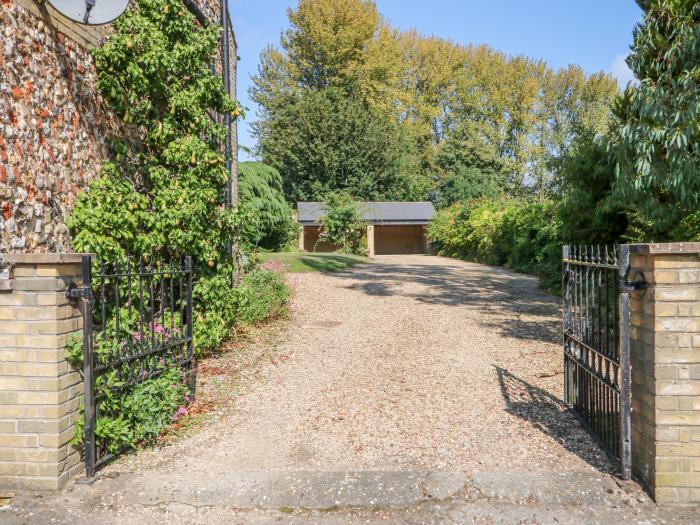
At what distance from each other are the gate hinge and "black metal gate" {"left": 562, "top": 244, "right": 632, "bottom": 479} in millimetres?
3500

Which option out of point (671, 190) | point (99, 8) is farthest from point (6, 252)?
point (671, 190)

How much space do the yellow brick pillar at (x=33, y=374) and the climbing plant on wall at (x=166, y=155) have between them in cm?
130

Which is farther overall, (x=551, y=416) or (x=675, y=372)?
(x=551, y=416)

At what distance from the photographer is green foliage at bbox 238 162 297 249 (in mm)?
20480

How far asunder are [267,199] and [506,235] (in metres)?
9.73

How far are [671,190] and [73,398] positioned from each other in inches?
289

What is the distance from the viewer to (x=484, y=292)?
42.6ft

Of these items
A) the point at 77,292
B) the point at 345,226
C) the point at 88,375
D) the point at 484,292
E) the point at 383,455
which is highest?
the point at 345,226

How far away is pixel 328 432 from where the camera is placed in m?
4.53

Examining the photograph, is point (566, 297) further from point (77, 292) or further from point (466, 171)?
point (466, 171)

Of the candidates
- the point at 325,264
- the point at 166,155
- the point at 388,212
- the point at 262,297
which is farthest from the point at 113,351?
the point at 388,212

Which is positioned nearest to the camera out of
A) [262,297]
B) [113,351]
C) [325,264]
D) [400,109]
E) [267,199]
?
[113,351]

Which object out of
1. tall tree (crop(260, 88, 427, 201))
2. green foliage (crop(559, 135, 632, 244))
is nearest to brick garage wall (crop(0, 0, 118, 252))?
green foliage (crop(559, 135, 632, 244))

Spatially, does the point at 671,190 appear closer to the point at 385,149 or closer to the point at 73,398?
the point at 73,398
